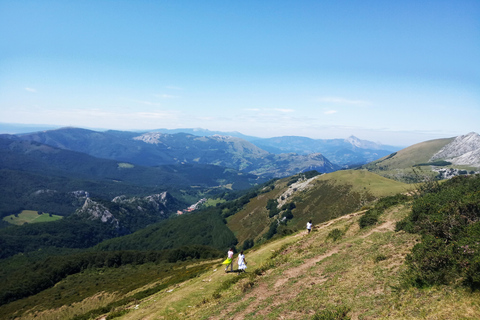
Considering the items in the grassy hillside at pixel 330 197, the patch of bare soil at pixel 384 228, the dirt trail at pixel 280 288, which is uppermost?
the patch of bare soil at pixel 384 228

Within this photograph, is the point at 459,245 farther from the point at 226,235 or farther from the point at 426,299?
the point at 226,235

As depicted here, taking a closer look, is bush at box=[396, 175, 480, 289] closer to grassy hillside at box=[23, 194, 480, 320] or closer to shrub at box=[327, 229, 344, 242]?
grassy hillside at box=[23, 194, 480, 320]

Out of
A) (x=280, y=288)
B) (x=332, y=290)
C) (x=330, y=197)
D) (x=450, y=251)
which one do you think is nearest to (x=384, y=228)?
(x=450, y=251)

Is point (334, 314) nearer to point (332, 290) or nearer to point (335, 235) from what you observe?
point (332, 290)

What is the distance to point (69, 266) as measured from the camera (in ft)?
486

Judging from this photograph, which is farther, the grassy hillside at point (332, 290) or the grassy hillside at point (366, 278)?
the grassy hillside at point (366, 278)

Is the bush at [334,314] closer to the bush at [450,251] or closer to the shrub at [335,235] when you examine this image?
the bush at [450,251]

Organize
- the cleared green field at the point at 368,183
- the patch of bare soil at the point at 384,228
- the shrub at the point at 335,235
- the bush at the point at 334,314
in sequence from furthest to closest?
the cleared green field at the point at 368,183 → the shrub at the point at 335,235 → the patch of bare soil at the point at 384,228 → the bush at the point at 334,314

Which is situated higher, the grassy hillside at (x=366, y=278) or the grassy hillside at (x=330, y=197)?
the grassy hillside at (x=366, y=278)

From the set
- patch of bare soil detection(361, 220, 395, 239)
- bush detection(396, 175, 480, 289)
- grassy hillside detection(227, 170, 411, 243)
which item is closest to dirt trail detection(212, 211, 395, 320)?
patch of bare soil detection(361, 220, 395, 239)

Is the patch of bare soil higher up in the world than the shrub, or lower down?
higher up

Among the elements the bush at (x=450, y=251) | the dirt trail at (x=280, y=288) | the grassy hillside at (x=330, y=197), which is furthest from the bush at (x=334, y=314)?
the grassy hillside at (x=330, y=197)

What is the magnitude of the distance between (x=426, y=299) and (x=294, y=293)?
10.5 metres

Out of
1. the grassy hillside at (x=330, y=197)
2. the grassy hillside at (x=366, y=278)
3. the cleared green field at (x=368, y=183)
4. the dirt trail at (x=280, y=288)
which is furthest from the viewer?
the grassy hillside at (x=330, y=197)
